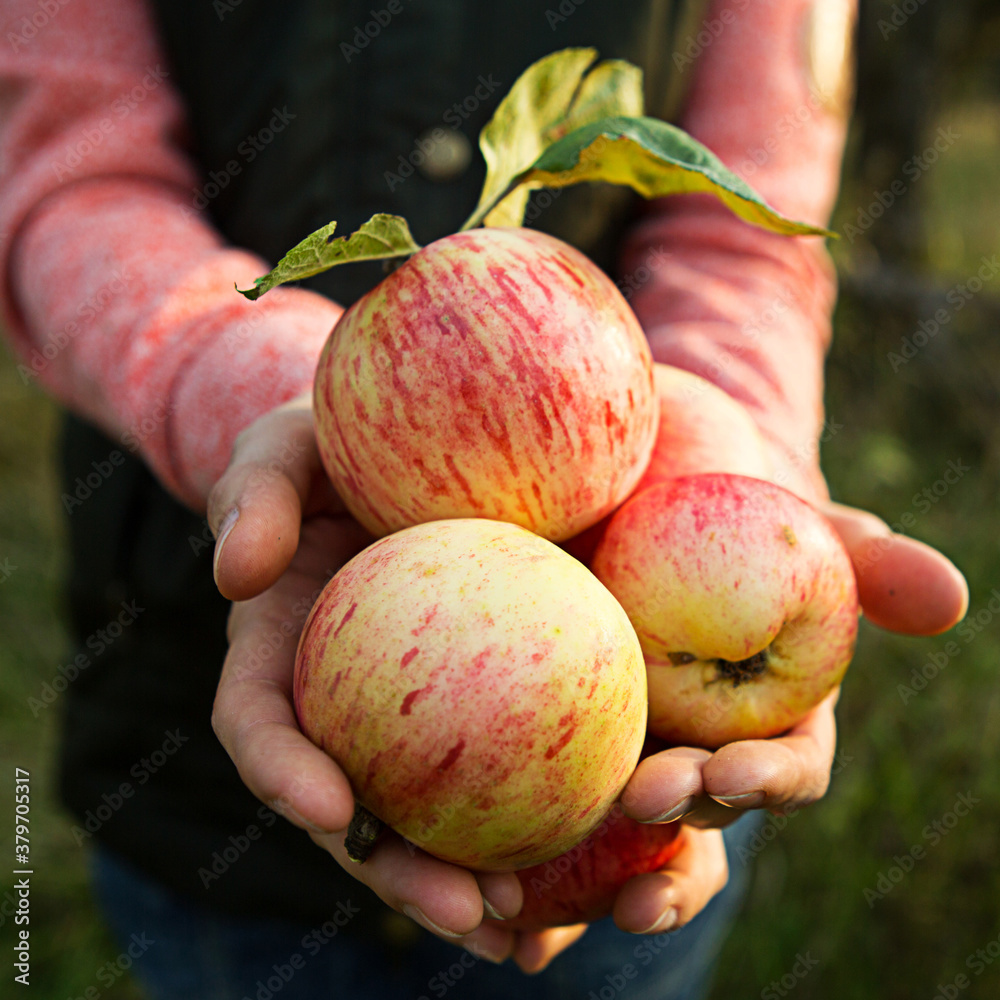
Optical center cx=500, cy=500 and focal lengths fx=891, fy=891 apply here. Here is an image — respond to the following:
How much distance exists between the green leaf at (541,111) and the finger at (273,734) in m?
0.67

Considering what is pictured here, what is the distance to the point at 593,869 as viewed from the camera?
1.25 meters

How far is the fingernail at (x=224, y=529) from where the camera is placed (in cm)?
108

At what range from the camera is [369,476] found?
117cm

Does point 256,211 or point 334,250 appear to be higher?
point 334,250

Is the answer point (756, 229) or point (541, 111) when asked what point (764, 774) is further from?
point (756, 229)

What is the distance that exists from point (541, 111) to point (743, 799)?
3.37ft
